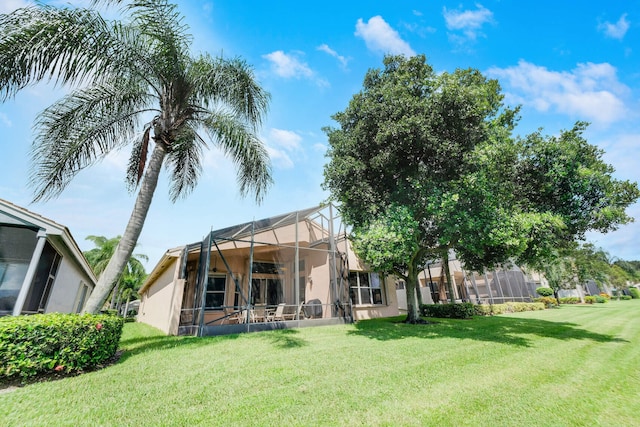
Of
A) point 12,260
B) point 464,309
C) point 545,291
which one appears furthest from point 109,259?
point 545,291

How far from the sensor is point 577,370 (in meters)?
5.20

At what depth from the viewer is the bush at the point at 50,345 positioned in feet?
14.0

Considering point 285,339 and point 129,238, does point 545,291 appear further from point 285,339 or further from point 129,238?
point 129,238

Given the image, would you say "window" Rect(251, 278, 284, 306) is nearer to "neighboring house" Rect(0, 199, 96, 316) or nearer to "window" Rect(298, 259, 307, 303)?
"window" Rect(298, 259, 307, 303)

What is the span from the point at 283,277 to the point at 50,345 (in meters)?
10.1

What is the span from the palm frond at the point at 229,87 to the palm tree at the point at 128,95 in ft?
0.10

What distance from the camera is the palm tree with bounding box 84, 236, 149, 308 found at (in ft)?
91.1

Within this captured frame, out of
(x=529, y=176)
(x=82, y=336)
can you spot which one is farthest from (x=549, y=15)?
(x=82, y=336)

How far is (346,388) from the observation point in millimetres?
4133

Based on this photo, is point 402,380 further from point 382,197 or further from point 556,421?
point 382,197

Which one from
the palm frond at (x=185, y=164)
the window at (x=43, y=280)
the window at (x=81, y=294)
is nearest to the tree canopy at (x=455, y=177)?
the palm frond at (x=185, y=164)

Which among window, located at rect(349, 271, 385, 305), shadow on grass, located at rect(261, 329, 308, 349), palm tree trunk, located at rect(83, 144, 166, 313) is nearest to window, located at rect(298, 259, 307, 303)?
window, located at rect(349, 271, 385, 305)

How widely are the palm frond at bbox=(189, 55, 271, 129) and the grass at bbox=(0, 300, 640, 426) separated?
7.15m

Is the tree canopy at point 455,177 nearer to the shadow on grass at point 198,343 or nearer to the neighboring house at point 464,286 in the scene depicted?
the shadow on grass at point 198,343
